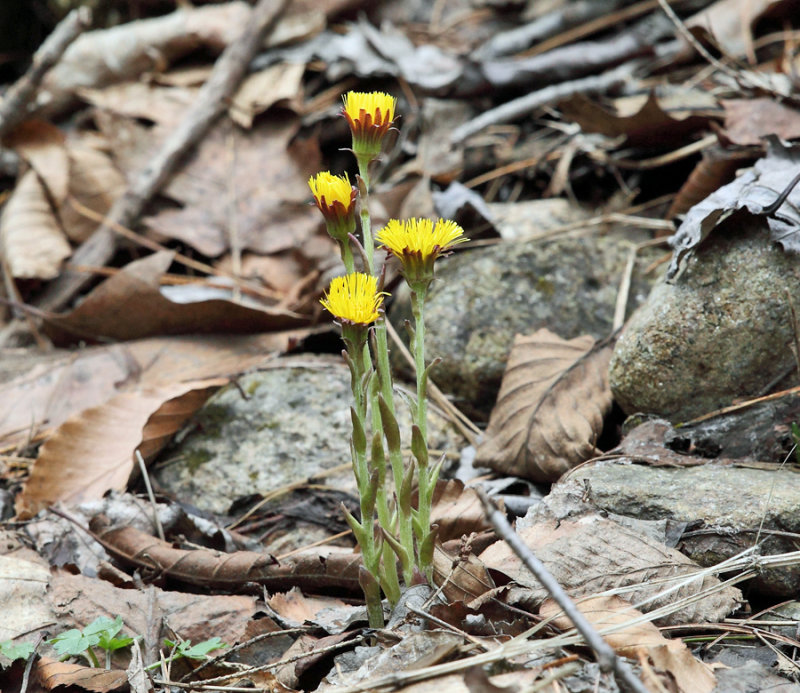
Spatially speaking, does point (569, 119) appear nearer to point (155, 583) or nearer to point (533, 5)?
point (533, 5)

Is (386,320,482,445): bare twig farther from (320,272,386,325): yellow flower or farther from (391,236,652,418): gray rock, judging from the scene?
(320,272,386,325): yellow flower

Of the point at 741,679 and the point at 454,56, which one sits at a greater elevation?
the point at 454,56

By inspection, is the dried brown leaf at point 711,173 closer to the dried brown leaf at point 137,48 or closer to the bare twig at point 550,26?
the bare twig at point 550,26

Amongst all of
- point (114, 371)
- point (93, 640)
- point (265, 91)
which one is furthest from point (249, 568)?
point (265, 91)

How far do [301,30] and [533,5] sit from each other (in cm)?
127

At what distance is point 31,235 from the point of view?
11.5ft

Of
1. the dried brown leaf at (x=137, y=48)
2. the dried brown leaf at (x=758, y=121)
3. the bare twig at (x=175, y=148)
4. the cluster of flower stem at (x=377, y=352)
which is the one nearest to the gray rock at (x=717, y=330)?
the dried brown leaf at (x=758, y=121)

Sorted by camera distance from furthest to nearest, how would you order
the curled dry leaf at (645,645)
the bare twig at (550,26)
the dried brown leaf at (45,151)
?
the bare twig at (550,26) → the dried brown leaf at (45,151) → the curled dry leaf at (645,645)

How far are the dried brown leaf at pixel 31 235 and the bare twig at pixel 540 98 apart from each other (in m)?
1.88

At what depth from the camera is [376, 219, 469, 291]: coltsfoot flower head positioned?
1.51 m

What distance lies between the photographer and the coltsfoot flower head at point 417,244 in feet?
4.96

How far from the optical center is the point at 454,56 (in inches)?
156

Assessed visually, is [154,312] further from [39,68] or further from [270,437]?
[39,68]

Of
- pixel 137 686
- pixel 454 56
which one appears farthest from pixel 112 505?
pixel 454 56
